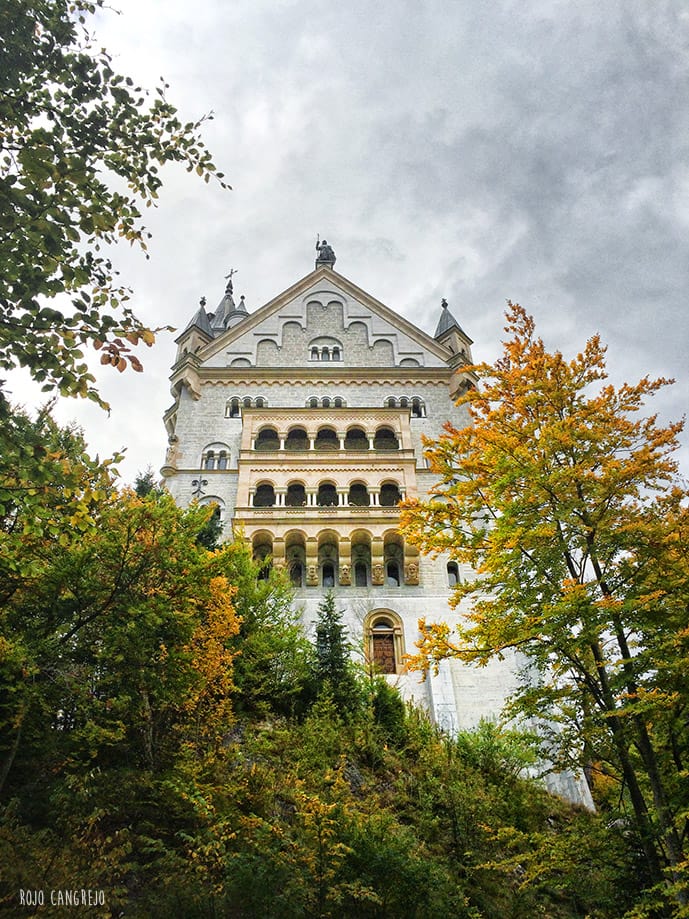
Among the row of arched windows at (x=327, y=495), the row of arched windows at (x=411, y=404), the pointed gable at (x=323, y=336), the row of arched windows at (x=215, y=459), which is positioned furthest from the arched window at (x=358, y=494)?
the pointed gable at (x=323, y=336)

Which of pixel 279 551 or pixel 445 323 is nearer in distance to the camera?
pixel 279 551

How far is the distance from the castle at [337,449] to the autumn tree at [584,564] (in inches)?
458

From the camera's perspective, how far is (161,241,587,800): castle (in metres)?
23.3

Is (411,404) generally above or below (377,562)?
above

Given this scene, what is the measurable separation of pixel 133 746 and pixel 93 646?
9.55 feet

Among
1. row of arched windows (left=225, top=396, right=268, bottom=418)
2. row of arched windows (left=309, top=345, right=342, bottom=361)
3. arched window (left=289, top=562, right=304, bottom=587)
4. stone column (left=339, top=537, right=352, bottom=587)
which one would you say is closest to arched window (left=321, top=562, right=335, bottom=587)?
stone column (left=339, top=537, right=352, bottom=587)

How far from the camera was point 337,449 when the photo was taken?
27172 mm

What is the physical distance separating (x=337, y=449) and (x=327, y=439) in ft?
4.48

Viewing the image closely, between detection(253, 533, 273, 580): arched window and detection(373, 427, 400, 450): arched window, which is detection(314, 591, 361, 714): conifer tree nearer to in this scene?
detection(253, 533, 273, 580): arched window

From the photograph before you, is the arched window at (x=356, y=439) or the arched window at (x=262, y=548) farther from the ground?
the arched window at (x=356, y=439)

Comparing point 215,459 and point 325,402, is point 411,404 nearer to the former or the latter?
point 325,402

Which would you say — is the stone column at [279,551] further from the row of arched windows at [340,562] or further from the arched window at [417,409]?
the arched window at [417,409]

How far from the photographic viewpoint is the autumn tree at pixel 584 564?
817 centimetres

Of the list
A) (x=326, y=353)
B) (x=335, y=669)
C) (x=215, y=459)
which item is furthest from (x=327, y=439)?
(x=335, y=669)
